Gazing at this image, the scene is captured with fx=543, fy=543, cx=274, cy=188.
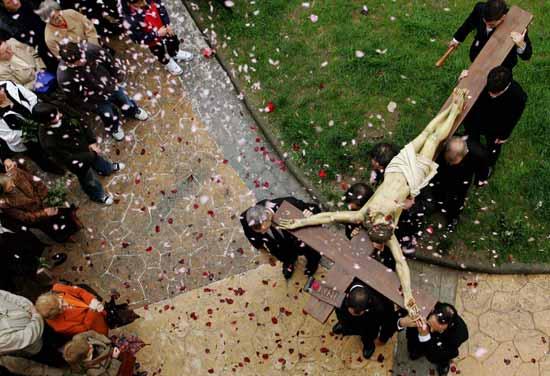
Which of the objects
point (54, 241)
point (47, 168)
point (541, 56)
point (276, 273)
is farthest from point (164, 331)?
point (541, 56)

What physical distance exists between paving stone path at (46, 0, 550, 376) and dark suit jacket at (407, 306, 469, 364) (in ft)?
2.42

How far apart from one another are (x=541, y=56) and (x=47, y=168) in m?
8.34

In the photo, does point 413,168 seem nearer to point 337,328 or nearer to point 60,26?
point 337,328

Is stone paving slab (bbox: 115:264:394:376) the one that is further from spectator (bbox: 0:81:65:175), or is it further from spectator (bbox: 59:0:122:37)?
spectator (bbox: 59:0:122:37)

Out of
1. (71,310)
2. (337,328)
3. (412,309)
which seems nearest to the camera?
(412,309)

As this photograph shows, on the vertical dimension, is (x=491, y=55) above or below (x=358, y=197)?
above

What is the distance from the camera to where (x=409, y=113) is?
8766 millimetres

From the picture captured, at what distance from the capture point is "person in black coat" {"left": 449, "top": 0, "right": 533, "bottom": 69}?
273 inches

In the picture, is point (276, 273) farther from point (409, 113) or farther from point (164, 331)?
point (409, 113)

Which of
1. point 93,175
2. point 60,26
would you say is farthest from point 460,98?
point 60,26

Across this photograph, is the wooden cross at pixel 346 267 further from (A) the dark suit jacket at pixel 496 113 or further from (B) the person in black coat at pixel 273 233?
(A) the dark suit jacket at pixel 496 113

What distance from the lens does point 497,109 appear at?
6.88m

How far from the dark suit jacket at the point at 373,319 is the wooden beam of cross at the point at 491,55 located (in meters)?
2.37

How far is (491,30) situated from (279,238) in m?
3.97
